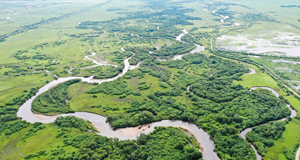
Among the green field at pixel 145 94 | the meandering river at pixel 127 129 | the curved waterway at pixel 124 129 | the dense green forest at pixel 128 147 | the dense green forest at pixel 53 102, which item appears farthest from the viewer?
the dense green forest at pixel 53 102

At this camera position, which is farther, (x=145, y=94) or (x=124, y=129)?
(x=145, y=94)

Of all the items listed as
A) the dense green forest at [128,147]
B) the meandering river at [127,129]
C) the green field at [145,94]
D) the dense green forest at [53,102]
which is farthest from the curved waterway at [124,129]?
the dense green forest at [128,147]

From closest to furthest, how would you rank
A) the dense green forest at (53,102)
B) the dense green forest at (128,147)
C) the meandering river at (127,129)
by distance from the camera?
the dense green forest at (128,147)
the meandering river at (127,129)
the dense green forest at (53,102)

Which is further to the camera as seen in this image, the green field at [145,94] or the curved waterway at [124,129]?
the curved waterway at [124,129]

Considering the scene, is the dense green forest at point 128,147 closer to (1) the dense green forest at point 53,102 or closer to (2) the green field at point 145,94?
(2) the green field at point 145,94

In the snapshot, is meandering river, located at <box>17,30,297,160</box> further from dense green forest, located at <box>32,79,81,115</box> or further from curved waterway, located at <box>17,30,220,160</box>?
dense green forest, located at <box>32,79,81,115</box>

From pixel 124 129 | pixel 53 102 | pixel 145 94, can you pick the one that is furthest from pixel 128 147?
pixel 53 102

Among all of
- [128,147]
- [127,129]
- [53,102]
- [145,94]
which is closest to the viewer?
[128,147]

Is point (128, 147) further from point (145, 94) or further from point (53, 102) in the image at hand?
point (53, 102)

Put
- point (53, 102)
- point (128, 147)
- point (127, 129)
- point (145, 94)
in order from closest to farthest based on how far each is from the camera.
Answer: point (128, 147)
point (127, 129)
point (53, 102)
point (145, 94)

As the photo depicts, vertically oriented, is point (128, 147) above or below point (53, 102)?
below

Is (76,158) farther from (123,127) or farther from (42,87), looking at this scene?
(42,87)
